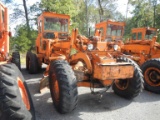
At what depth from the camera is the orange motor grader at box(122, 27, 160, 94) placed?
249 inches

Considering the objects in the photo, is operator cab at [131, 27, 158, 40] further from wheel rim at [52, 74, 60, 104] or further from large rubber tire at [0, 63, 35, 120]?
large rubber tire at [0, 63, 35, 120]

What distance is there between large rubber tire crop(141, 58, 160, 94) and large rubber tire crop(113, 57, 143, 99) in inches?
52.1

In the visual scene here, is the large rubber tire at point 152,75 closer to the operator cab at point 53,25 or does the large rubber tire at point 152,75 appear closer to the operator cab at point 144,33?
the operator cab at point 53,25

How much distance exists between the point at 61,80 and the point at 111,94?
230 cm

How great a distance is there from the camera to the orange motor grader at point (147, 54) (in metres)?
6.32

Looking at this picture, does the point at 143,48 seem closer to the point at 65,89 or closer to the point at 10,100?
the point at 65,89

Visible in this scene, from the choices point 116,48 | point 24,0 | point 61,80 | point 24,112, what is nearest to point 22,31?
point 24,0

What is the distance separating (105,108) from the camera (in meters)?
4.75

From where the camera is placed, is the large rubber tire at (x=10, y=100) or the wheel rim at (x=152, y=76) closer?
the large rubber tire at (x=10, y=100)

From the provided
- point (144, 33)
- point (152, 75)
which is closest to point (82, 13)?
point (144, 33)

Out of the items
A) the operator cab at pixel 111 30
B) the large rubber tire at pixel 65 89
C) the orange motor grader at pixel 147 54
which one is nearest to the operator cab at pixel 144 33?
the orange motor grader at pixel 147 54

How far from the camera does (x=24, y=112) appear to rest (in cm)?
274

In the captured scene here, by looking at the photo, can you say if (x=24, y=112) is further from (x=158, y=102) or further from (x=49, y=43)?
(x=49, y=43)

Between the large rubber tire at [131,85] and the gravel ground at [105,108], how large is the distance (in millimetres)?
181
